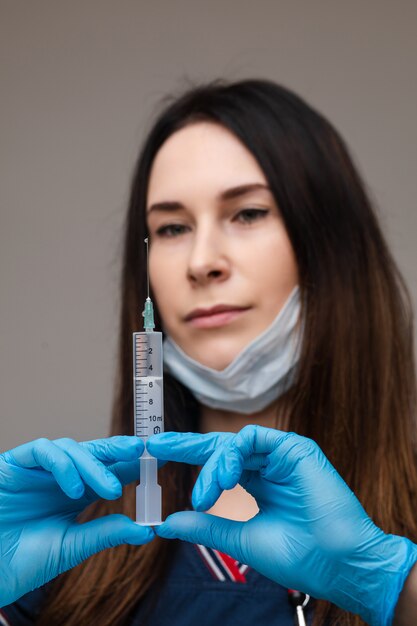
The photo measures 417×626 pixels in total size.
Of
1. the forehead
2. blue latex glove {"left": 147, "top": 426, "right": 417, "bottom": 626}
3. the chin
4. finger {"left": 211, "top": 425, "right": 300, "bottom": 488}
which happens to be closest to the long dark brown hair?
the forehead

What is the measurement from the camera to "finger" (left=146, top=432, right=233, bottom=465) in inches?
48.6

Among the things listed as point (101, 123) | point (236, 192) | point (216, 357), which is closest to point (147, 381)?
point (216, 357)

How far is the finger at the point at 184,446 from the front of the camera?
123 cm

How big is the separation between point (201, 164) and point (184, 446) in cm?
71

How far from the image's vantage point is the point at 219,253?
167 cm

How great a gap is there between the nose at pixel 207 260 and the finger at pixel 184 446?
1.54ft

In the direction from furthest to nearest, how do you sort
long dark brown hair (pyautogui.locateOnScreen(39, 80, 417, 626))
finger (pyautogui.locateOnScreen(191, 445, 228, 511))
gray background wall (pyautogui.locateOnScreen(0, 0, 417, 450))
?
gray background wall (pyautogui.locateOnScreen(0, 0, 417, 450)) < long dark brown hair (pyautogui.locateOnScreen(39, 80, 417, 626)) < finger (pyautogui.locateOnScreen(191, 445, 228, 511))

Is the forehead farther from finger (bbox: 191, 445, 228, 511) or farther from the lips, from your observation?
finger (bbox: 191, 445, 228, 511)

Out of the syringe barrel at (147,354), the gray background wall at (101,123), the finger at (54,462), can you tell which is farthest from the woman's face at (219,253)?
the gray background wall at (101,123)

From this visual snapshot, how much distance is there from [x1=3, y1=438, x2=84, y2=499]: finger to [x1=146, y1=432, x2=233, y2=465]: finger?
0.12 meters

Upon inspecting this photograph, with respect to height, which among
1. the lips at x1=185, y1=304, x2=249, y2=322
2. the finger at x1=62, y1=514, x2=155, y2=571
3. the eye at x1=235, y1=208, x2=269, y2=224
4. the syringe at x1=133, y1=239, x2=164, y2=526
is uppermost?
the eye at x1=235, y1=208, x2=269, y2=224

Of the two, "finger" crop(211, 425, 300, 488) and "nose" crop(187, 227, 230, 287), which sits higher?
"nose" crop(187, 227, 230, 287)

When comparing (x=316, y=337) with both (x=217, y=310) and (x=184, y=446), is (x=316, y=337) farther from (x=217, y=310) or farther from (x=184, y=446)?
(x=184, y=446)

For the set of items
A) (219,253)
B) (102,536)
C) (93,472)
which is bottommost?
(102,536)
